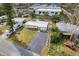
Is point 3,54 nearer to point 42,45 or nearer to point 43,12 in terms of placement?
point 42,45

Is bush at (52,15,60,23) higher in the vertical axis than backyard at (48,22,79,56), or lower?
higher

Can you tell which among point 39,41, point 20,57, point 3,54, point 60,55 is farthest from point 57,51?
point 3,54

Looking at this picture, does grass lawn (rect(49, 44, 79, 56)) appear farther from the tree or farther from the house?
the tree

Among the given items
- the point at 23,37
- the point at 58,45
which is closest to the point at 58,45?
the point at 58,45

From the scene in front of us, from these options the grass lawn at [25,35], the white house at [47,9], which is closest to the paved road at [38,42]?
the grass lawn at [25,35]

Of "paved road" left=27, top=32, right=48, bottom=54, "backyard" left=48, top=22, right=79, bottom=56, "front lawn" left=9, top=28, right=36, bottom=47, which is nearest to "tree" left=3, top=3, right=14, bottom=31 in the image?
"front lawn" left=9, top=28, right=36, bottom=47

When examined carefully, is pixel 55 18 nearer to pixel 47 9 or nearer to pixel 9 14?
pixel 47 9
